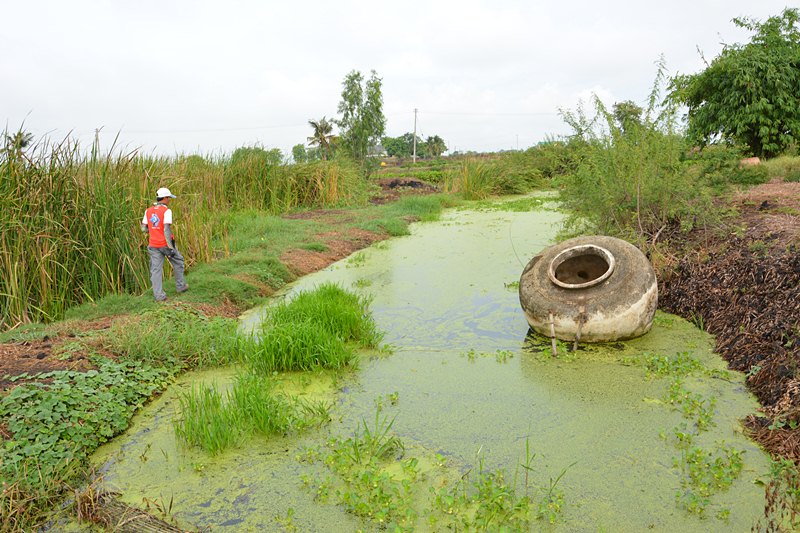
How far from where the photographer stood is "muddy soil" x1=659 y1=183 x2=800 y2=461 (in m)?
3.48

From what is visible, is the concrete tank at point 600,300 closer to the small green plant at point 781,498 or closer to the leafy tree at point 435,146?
the small green plant at point 781,498

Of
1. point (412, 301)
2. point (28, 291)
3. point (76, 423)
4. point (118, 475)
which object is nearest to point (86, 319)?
point (28, 291)

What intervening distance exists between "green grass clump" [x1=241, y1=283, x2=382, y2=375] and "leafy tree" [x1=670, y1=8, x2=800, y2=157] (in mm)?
11211

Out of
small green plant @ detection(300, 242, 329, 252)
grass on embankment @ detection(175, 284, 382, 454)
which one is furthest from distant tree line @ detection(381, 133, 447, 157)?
grass on embankment @ detection(175, 284, 382, 454)

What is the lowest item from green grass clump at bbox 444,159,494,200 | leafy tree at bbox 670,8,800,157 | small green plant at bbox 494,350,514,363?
small green plant at bbox 494,350,514,363

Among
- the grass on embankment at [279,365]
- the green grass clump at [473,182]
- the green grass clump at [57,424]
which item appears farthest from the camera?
the green grass clump at [473,182]

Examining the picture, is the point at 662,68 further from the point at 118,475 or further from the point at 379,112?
the point at 379,112

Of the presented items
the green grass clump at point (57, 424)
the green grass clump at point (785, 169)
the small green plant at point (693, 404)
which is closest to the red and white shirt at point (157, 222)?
the green grass clump at point (57, 424)

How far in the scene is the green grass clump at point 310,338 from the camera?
4.53 metres

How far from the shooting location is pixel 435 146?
165 feet

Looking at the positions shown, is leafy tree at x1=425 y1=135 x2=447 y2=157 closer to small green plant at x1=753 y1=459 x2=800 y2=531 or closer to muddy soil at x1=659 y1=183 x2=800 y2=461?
muddy soil at x1=659 y1=183 x2=800 y2=461

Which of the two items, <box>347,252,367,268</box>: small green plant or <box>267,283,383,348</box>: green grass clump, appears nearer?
<box>267,283,383,348</box>: green grass clump

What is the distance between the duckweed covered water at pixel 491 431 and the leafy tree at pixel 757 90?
417 inches

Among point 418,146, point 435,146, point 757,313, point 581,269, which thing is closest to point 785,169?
point 581,269
